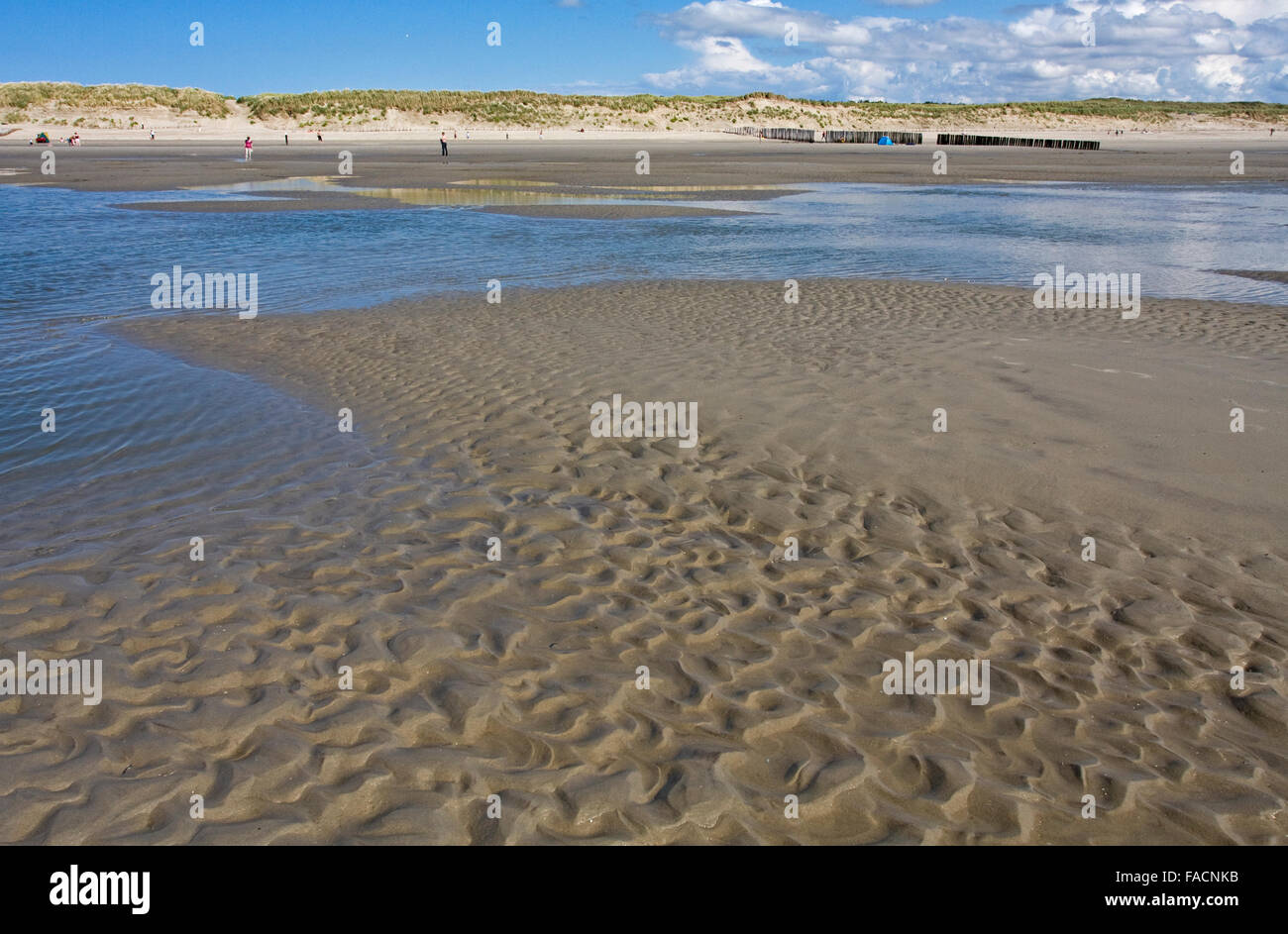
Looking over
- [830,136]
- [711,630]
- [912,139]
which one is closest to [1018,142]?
[912,139]

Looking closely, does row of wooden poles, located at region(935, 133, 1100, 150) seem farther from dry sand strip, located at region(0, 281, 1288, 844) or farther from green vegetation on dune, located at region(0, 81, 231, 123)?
dry sand strip, located at region(0, 281, 1288, 844)

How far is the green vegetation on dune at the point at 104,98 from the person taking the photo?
8438cm

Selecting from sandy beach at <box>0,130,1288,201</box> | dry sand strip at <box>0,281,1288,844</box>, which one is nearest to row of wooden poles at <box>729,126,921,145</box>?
sandy beach at <box>0,130,1288,201</box>

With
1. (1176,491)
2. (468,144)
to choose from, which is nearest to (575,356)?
(1176,491)

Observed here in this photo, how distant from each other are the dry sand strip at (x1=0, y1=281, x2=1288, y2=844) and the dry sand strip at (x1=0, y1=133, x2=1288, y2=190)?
26.9 meters

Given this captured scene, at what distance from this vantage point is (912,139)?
85.4m

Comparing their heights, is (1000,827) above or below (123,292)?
below

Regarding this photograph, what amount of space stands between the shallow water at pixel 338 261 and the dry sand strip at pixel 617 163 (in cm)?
777

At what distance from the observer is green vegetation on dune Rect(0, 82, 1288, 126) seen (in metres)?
87.6

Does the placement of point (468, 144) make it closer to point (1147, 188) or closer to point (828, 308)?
point (1147, 188)

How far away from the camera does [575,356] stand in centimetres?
1091

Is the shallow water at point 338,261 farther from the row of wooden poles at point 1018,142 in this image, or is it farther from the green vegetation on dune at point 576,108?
the green vegetation on dune at point 576,108

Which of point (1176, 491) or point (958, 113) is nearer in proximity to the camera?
point (1176, 491)
